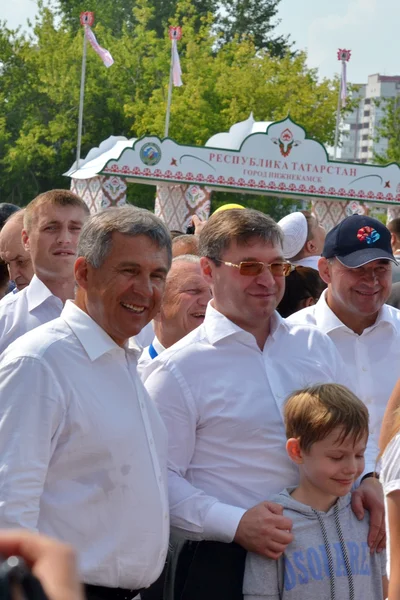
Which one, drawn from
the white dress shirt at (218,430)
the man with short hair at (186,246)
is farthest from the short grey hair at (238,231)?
the man with short hair at (186,246)

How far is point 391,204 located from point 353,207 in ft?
3.70

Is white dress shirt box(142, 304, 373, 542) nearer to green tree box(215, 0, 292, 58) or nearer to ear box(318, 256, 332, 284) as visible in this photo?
ear box(318, 256, 332, 284)

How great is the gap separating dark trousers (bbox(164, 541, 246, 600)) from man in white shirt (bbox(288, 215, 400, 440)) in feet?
3.63

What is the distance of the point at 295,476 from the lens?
341 centimetres

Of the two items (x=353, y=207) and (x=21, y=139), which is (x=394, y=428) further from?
(x=21, y=139)

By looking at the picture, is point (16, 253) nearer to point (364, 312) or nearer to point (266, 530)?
point (364, 312)

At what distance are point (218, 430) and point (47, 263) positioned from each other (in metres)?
1.61

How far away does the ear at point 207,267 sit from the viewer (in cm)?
365

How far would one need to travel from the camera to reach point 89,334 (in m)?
2.84

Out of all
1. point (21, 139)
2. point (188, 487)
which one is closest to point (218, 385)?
point (188, 487)

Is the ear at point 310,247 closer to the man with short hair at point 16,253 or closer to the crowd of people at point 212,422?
the man with short hair at point 16,253

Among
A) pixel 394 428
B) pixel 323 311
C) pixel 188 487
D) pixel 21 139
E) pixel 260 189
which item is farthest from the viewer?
pixel 21 139

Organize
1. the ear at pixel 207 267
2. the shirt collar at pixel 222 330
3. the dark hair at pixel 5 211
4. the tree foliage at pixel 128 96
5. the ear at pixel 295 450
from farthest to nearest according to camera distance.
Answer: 1. the tree foliage at pixel 128 96
2. the dark hair at pixel 5 211
3. the ear at pixel 207 267
4. the shirt collar at pixel 222 330
5. the ear at pixel 295 450

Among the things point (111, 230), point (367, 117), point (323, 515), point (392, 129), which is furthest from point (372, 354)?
point (367, 117)
